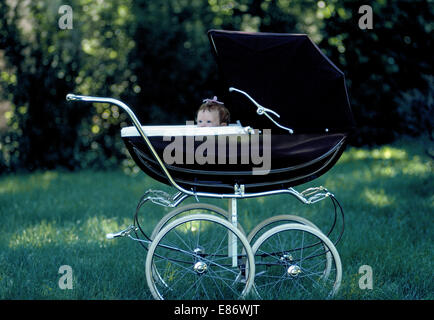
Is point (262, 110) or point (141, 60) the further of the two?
point (141, 60)

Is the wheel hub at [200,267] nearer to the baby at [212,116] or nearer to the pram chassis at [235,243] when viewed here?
the pram chassis at [235,243]

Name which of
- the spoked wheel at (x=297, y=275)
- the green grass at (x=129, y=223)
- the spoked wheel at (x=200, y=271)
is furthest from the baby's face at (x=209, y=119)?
the green grass at (x=129, y=223)

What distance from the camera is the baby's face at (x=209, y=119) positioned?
3.30 m

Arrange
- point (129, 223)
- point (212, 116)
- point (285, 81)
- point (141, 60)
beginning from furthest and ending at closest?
point (141, 60) → point (129, 223) → point (212, 116) → point (285, 81)

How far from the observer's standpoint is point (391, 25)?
7.04 m

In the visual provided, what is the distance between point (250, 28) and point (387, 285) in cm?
482

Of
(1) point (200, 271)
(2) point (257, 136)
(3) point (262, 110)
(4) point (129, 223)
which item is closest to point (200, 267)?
(1) point (200, 271)

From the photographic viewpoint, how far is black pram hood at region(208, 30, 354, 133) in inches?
117

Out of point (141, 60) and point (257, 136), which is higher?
point (141, 60)

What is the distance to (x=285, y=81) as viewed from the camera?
302 centimetres

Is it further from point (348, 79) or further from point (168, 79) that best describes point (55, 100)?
point (348, 79)

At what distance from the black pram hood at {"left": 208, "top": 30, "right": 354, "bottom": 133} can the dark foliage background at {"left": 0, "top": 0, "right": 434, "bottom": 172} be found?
12.9 ft

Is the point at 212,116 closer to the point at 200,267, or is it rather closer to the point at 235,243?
the point at 235,243

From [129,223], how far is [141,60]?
10.0ft
